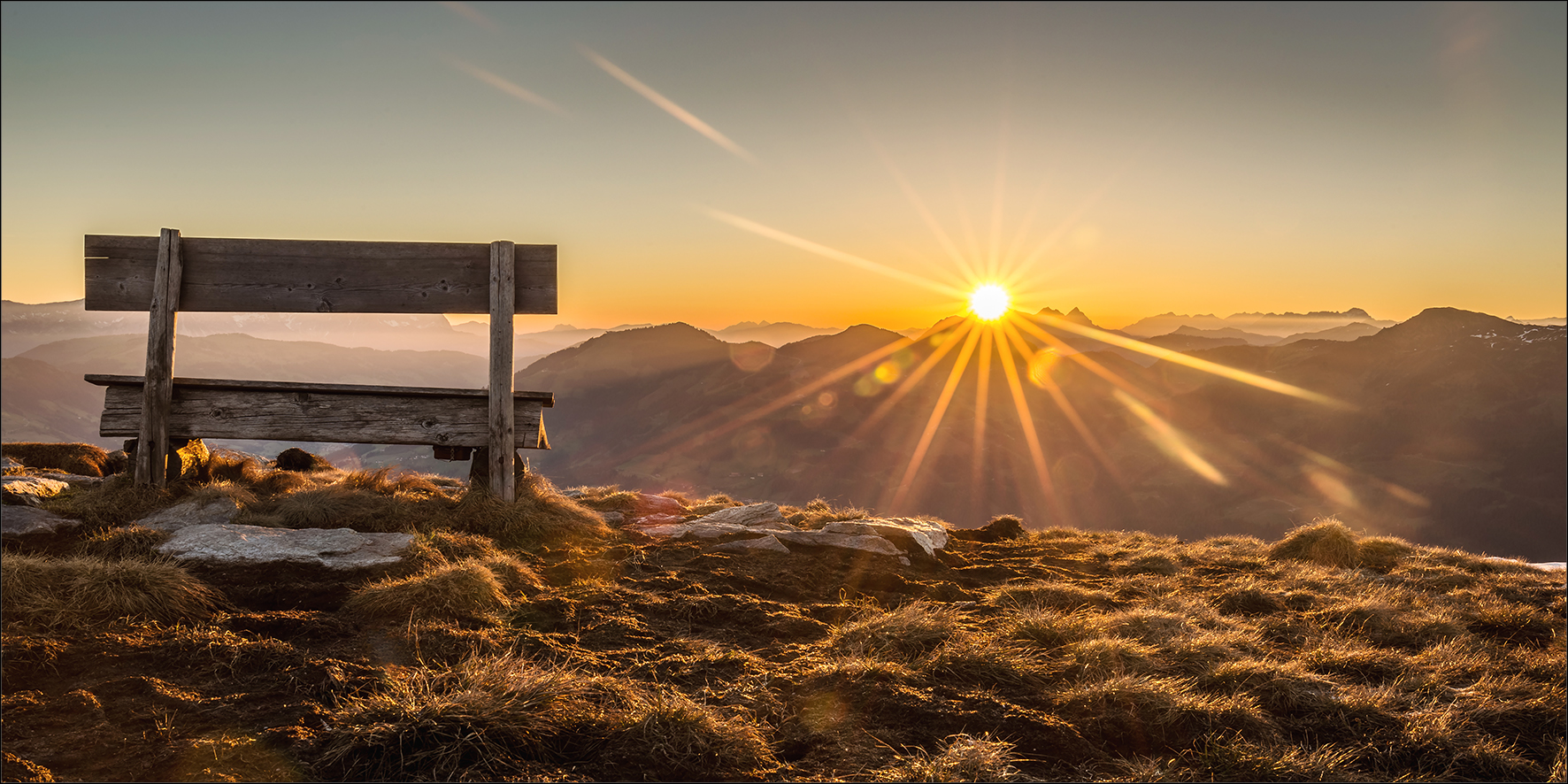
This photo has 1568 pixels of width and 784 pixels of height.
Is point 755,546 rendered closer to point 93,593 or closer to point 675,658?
point 675,658

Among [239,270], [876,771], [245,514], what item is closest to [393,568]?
[245,514]

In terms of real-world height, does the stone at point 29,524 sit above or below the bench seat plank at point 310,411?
below

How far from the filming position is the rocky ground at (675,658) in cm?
312

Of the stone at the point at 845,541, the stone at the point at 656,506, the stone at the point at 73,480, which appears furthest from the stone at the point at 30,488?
the stone at the point at 845,541

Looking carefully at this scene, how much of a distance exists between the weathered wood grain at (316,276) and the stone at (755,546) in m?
3.39

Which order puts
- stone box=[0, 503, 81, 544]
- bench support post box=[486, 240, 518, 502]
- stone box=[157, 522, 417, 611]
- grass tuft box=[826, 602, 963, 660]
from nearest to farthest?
grass tuft box=[826, 602, 963, 660] → stone box=[157, 522, 417, 611] → stone box=[0, 503, 81, 544] → bench support post box=[486, 240, 518, 502]

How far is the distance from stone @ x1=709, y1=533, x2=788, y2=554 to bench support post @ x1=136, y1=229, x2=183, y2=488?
606 cm

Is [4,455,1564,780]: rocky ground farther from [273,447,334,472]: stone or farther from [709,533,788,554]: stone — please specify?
[273,447,334,472]: stone

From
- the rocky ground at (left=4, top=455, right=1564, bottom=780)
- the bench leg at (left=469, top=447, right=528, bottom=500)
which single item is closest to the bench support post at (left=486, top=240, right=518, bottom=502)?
the bench leg at (left=469, top=447, right=528, bottom=500)

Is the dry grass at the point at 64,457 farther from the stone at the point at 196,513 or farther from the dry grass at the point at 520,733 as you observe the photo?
the dry grass at the point at 520,733

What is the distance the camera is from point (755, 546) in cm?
773

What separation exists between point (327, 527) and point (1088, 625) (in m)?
6.89

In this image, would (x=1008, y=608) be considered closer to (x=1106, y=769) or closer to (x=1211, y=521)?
(x=1106, y=769)

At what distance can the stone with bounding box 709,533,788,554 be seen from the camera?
7590 mm
